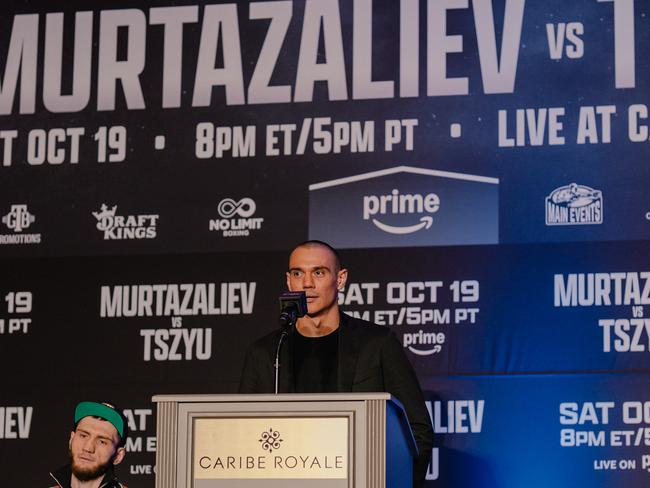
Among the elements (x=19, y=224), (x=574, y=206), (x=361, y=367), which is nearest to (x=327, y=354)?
(x=361, y=367)

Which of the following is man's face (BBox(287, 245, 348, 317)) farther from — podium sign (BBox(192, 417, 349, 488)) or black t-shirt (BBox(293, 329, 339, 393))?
podium sign (BBox(192, 417, 349, 488))

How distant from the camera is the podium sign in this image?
3.17 metres

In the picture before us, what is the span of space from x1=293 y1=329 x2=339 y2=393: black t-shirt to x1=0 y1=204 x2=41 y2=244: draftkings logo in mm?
1833

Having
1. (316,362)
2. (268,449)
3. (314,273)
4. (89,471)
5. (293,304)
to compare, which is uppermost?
(314,273)

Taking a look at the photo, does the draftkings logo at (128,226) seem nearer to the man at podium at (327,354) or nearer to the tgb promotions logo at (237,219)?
the tgb promotions logo at (237,219)

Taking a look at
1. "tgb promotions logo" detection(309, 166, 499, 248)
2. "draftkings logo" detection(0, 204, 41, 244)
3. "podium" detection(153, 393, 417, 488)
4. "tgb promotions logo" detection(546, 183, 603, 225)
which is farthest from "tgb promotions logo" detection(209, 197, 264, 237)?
"podium" detection(153, 393, 417, 488)

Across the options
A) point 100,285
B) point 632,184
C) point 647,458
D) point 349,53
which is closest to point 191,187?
point 100,285

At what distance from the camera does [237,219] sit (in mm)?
5430

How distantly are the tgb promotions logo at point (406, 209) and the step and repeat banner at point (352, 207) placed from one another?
1 cm

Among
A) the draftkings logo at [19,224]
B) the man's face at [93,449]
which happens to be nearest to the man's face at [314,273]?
the man's face at [93,449]

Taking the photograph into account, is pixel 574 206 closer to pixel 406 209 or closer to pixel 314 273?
pixel 406 209

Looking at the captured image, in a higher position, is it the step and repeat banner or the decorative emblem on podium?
the step and repeat banner

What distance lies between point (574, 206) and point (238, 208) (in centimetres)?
150

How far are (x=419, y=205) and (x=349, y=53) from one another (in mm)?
805
